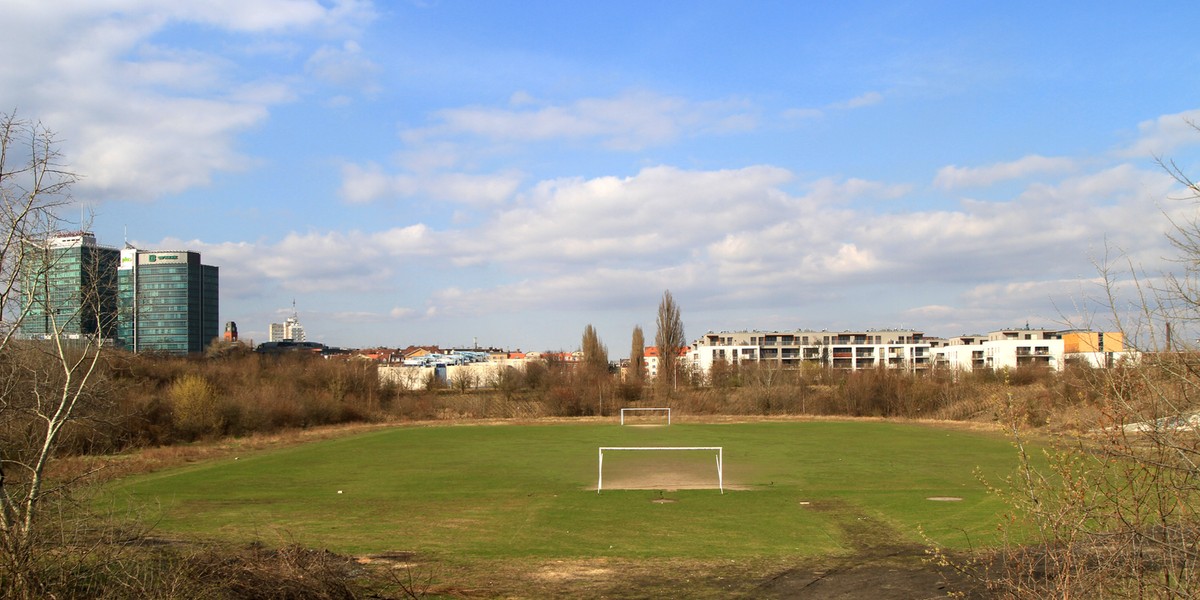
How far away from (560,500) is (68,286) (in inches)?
598

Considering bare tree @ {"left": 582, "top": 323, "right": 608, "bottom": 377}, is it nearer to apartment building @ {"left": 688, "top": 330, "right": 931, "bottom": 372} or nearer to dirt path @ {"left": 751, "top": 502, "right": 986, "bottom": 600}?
apartment building @ {"left": 688, "top": 330, "right": 931, "bottom": 372}

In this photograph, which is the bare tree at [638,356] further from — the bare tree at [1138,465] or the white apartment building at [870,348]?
the bare tree at [1138,465]

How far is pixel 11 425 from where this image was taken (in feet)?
29.9

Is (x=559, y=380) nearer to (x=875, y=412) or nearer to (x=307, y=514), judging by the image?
(x=875, y=412)

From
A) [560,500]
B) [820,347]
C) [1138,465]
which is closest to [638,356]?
[820,347]

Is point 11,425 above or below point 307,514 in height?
above

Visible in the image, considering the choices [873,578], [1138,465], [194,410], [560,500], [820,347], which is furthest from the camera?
[820,347]

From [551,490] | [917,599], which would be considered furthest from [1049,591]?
[551,490]

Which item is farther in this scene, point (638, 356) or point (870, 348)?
point (870, 348)

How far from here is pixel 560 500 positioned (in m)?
22.1

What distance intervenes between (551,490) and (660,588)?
12404 millimetres

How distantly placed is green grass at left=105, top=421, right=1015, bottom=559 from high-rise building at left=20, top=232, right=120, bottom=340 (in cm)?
209

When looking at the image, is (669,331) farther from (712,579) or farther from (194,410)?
(712,579)

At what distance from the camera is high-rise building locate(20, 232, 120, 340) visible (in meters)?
7.92
